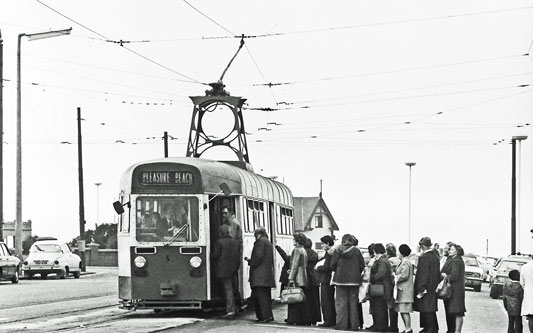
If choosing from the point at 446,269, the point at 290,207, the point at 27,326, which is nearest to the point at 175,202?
the point at 27,326

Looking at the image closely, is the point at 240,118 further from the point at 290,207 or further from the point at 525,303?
the point at 525,303

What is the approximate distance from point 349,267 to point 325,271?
0.86m

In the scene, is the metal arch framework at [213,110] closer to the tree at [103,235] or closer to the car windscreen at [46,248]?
the car windscreen at [46,248]

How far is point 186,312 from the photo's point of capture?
24344 millimetres

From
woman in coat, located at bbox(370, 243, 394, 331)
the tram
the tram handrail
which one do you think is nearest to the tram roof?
the tram

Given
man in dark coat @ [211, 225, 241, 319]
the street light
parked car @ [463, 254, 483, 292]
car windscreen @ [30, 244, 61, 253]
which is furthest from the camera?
parked car @ [463, 254, 483, 292]

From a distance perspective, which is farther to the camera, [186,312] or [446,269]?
[186,312]

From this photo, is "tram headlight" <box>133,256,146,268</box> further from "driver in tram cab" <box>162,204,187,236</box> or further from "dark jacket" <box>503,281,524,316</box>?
"dark jacket" <box>503,281,524,316</box>

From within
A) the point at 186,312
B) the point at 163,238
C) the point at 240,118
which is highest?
the point at 240,118

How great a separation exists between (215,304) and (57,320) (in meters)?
3.49

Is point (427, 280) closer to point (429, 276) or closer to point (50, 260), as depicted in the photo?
point (429, 276)

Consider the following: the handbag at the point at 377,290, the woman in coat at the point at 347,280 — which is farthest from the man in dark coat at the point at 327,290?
the handbag at the point at 377,290

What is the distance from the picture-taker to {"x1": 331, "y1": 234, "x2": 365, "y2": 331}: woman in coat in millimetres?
20891

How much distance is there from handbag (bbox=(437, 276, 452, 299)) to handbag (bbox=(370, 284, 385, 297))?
3.60 ft
